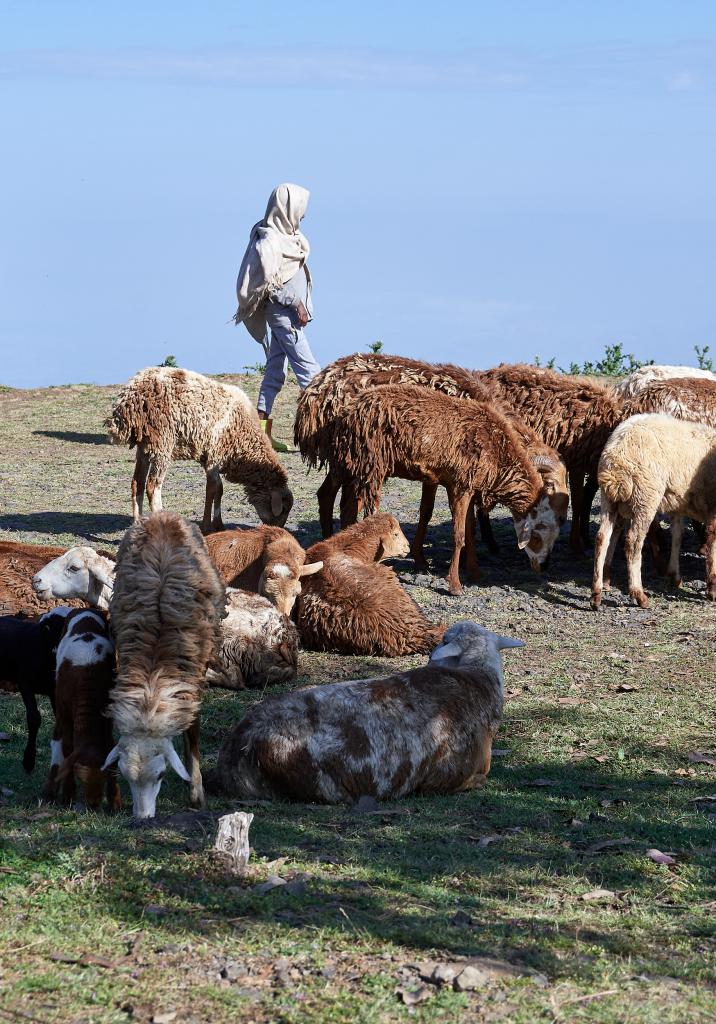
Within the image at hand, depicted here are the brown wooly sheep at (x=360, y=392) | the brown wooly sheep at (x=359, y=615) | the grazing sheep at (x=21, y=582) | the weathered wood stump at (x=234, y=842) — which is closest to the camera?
the weathered wood stump at (x=234, y=842)

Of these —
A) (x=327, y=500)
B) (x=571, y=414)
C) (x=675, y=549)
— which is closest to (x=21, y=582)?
(x=327, y=500)

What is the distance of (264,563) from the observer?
11.0 m

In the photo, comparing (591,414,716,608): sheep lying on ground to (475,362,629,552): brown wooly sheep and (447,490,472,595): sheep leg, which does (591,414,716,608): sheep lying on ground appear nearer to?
(447,490,472,595): sheep leg

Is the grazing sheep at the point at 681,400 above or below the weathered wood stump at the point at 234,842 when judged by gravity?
above

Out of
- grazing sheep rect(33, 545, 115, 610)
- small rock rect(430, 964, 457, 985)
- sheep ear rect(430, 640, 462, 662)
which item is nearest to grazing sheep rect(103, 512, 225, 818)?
sheep ear rect(430, 640, 462, 662)

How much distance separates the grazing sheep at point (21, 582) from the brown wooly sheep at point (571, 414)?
20.3 feet

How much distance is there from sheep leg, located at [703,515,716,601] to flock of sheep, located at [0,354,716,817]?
2 centimetres

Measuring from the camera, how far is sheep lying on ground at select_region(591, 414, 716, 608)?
12.4 metres

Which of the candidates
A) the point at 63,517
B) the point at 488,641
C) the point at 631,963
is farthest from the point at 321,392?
the point at 631,963

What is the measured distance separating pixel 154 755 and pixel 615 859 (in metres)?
2.40

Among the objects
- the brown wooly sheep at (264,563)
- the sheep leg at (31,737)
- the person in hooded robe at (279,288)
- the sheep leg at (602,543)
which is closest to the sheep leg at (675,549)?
the sheep leg at (602,543)

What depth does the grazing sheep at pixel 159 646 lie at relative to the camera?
6.54m

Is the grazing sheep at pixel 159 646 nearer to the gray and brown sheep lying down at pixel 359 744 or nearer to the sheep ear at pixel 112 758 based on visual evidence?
the sheep ear at pixel 112 758

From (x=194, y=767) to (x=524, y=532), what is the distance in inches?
289
